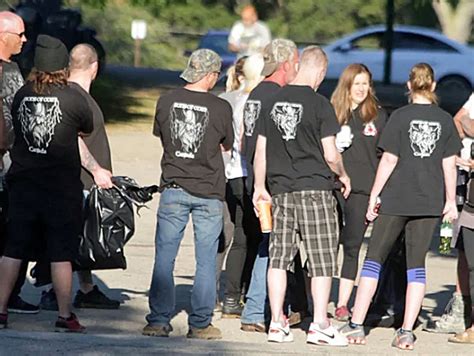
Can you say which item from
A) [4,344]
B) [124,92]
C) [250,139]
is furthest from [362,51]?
[4,344]

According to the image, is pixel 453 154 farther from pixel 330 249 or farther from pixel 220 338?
pixel 220 338

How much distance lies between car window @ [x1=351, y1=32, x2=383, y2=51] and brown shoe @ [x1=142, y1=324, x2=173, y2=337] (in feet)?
73.2

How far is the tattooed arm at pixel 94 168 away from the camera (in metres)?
8.34

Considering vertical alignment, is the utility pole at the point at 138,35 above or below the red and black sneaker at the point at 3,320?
above

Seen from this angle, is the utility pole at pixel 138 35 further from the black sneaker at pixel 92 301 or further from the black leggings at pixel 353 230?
the black leggings at pixel 353 230

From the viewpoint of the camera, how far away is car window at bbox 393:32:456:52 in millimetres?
29250

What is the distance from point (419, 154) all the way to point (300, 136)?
80 cm

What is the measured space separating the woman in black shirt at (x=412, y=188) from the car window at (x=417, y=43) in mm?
20896

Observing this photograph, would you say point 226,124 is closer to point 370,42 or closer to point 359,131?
point 359,131

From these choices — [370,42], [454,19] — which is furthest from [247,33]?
[454,19]

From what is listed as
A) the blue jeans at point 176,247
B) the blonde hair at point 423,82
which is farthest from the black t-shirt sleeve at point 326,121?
the blue jeans at point 176,247

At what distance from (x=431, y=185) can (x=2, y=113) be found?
274 centimetres

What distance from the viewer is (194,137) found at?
808cm

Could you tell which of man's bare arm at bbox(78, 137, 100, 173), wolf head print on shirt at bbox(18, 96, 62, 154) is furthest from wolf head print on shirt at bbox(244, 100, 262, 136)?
wolf head print on shirt at bbox(18, 96, 62, 154)
